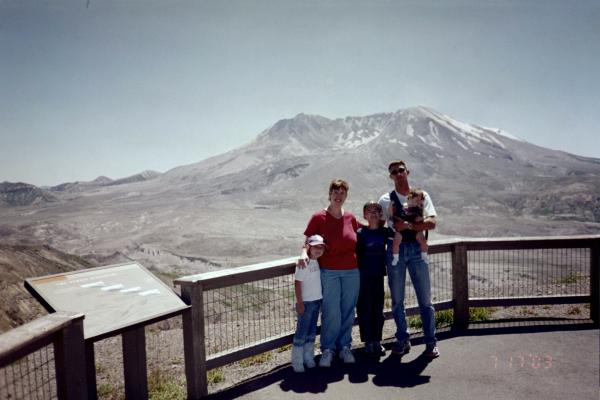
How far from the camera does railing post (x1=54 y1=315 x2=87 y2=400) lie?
2451 millimetres

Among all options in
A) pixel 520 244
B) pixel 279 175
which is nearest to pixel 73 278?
pixel 520 244

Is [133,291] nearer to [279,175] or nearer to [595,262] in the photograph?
[595,262]

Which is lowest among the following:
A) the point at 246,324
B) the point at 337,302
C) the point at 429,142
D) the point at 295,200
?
the point at 295,200

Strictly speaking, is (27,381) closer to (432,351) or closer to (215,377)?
(215,377)

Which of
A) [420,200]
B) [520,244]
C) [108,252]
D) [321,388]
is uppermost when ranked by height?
[420,200]

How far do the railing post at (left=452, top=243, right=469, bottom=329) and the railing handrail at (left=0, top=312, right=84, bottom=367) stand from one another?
Result: 4115 millimetres

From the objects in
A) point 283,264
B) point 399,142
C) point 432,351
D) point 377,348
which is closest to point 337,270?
point 283,264

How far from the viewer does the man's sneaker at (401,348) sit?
4.48 meters

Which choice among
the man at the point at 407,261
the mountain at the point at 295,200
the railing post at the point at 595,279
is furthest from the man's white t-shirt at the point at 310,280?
the mountain at the point at 295,200

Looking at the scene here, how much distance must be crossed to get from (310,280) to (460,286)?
83.8 inches

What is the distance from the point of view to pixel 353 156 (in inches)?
4210

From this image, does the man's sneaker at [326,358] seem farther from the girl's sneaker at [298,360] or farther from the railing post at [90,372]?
the railing post at [90,372]

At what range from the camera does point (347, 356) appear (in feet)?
14.0

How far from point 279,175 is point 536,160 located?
66.2m
